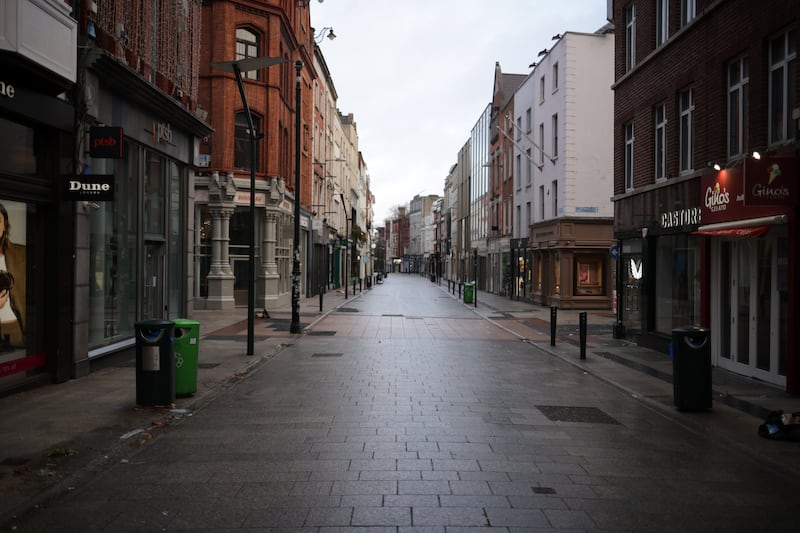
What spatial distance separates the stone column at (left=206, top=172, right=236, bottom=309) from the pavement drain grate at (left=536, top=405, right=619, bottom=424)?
20.5 metres

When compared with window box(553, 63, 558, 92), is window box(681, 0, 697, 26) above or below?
below

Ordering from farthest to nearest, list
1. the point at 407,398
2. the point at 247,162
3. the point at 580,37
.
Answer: the point at 580,37
the point at 247,162
the point at 407,398

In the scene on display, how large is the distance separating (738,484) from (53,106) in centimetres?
1067

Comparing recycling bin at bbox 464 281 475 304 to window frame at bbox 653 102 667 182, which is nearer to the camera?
window frame at bbox 653 102 667 182

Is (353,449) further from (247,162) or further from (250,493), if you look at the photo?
(247,162)

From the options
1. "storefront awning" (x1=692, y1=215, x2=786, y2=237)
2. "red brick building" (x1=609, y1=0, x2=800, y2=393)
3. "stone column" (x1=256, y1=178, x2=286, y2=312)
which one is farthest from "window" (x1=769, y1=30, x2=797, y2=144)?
"stone column" (x1=256, y1=178, x2=286, y2=312)

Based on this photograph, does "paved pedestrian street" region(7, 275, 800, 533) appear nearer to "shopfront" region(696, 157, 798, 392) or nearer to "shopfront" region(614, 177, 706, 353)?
"shopfront" region(696, 157, 798, 392)

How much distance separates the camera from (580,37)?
32.2 m

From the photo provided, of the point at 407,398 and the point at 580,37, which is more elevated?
the point at 580,37

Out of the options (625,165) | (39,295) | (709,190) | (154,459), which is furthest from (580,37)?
(154,459)

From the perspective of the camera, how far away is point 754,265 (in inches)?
495

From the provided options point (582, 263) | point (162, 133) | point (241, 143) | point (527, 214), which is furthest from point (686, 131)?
point (527, 214)

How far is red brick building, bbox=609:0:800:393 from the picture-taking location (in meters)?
11.5

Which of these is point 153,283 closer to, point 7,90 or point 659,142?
point 7,90
